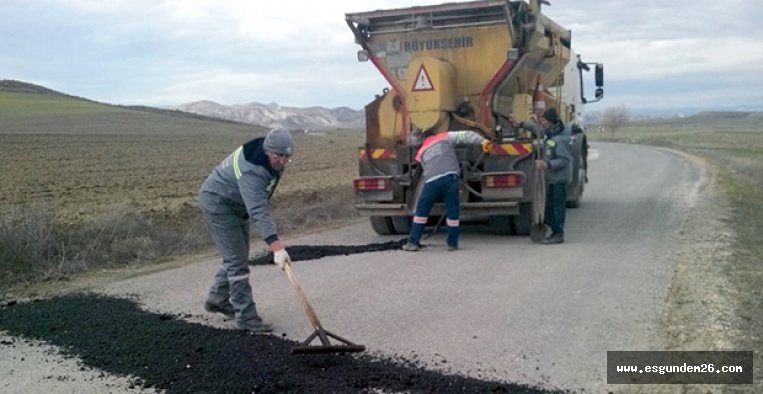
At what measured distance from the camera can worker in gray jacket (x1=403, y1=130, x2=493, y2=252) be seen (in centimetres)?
1010

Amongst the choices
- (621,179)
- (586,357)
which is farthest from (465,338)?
(621,179)

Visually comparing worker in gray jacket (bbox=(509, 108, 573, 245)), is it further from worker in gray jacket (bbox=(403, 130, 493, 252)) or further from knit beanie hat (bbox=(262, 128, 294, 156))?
knit beanie hat (bbox=(262, 128, 294, 156))

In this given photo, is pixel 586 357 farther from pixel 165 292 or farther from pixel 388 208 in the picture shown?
pixel 388 208

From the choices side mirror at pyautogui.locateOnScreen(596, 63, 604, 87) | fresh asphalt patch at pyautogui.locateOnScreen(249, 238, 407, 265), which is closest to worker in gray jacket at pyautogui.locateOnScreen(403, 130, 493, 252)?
fresh asphalt patch at pyautogui.locateOnScreen(249, 238, 407, 265)

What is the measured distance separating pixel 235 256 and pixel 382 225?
17.5 feet

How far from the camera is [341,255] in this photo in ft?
32.1

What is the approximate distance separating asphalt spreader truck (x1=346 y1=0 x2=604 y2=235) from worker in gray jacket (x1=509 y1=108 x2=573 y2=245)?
0.21 m

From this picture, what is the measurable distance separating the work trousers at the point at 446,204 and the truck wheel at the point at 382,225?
1.47 meters

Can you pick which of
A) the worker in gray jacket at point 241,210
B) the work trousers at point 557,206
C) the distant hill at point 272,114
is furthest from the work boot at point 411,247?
the distant hill at point 272,114

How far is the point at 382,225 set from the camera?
11703 mm

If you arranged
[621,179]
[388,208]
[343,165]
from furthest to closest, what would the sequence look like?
[343,165], [621,179], [388,208]

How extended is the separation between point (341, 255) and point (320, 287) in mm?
1905

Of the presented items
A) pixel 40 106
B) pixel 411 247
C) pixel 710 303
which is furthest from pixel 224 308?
pixel 40 106

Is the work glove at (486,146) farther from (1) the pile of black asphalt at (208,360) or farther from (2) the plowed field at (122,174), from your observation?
(2) the plowed field at (122,174)
